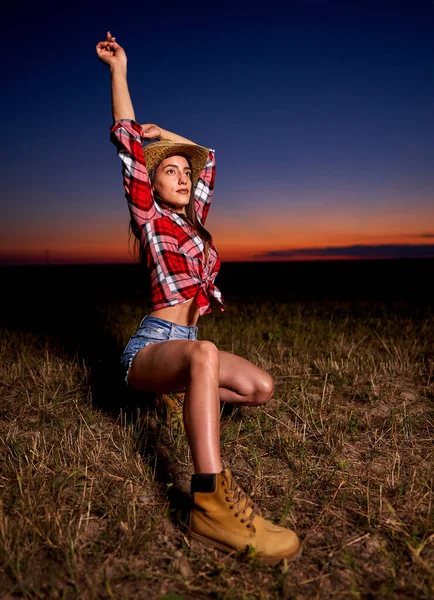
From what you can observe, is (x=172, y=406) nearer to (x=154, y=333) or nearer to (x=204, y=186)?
(x=154, y=333)

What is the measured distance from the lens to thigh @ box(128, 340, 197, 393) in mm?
2389

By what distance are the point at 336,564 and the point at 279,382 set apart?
99.6 inches

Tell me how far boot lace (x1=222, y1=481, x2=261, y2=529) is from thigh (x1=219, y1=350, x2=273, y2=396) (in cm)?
90

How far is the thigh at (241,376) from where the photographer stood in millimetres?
2939

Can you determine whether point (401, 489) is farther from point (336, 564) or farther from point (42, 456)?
point (42, 456)

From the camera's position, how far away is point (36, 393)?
4137 mm

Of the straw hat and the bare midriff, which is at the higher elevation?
the straw hat

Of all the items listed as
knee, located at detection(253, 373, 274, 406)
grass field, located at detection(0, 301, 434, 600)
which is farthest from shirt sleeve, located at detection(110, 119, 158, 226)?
grass field, located at detection(0, 301, 434, 600)

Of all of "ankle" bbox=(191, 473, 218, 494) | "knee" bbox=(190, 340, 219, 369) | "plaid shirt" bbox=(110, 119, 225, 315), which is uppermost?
"plaid shirt" bbox=(110, 119, 225, 315)

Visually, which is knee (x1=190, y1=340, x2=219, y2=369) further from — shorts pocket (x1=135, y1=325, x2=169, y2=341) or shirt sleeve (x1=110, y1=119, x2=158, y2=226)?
shirt sleeve (x1=110, y1=119, x2=158, y2=226)

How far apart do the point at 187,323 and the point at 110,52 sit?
5.89 ft

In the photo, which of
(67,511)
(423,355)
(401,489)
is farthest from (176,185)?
(423,355)

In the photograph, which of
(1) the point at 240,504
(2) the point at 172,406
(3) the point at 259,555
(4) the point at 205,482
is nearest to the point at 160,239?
(2) the point at 172,406

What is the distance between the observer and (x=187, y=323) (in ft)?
9.81
